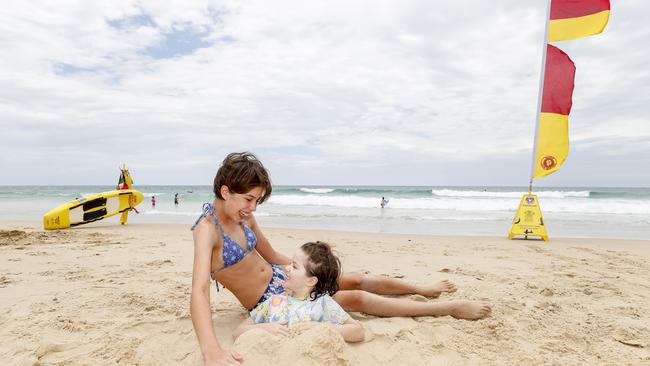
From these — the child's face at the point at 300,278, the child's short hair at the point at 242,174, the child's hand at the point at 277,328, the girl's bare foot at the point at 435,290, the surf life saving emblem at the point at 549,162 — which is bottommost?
the girl's bare foot at the point at 435,290

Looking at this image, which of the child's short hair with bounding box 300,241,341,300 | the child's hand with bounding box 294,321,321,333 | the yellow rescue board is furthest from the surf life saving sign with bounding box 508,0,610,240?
the yellow rescue board

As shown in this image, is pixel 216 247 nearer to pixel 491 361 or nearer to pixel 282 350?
pixel 282 350

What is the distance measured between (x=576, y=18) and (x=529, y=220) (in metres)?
3.56

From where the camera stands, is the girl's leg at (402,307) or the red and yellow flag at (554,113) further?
the red and yellow flag at (554,113)

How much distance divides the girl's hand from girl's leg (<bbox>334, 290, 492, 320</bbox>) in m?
1.01

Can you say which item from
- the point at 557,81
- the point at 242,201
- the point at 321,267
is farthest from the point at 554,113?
the point at 242,201

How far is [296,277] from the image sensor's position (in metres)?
2.51

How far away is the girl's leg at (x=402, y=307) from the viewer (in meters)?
2.89

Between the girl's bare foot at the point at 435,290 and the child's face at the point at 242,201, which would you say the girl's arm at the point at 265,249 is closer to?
the child's face at the point at 242,201

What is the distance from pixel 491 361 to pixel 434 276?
6.69 ft

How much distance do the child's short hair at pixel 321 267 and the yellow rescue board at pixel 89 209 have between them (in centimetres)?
818

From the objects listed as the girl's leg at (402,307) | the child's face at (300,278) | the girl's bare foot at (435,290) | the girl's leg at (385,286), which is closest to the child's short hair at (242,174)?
the child's face at (300,278)

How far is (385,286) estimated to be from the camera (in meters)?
3.37

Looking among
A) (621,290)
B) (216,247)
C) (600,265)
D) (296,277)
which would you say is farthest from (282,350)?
(600,265)
